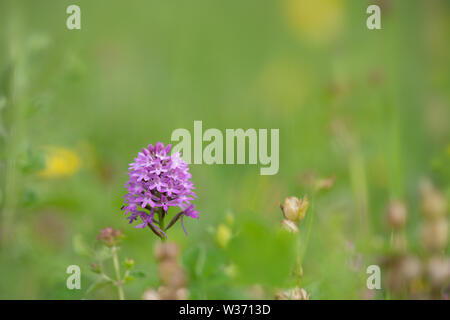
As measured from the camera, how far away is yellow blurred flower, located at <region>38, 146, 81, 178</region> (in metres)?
1.81

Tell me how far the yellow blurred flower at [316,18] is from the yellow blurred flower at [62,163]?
3.59ft

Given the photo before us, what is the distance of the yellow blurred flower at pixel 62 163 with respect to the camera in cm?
181

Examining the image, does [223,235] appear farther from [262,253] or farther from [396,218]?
A: [396,218]

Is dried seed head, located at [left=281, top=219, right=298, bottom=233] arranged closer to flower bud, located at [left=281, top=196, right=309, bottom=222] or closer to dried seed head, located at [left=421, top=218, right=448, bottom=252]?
flower bud, located at [left=281, top=196, right=309, bottom=222]

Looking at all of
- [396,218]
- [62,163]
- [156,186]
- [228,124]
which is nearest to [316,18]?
[228,124]

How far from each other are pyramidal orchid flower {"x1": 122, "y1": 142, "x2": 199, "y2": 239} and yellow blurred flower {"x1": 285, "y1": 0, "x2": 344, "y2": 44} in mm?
1602

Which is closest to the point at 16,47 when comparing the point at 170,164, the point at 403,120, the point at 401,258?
the point at 170,164

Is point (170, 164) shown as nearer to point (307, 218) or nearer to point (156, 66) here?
point (307, 218)

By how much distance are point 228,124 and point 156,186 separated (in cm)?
92

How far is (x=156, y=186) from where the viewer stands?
2.80 ft

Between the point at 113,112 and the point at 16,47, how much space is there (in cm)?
92

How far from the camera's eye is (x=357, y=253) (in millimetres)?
1051

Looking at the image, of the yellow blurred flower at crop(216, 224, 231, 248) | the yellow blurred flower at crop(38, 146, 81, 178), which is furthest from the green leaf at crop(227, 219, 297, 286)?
the yellow blurred flower at crop(38, 146, 81, 178)

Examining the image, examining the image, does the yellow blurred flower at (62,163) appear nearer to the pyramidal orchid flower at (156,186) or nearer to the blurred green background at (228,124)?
the blurred green background at (228,124)
